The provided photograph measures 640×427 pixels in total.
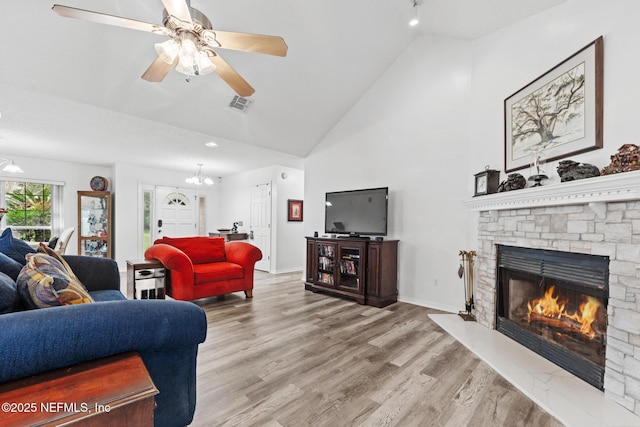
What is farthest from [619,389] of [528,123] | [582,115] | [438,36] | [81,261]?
[81,261]

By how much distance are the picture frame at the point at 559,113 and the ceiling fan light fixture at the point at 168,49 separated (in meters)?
2.83

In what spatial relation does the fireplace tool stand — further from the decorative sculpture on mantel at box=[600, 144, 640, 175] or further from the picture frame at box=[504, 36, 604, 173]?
the decorative sculpture on mantel at box=[600, 144, 640, 175]

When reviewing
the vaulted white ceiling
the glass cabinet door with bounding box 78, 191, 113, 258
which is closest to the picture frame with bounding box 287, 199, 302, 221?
the vaulted white ceiling

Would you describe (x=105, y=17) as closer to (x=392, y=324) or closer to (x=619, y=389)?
(x=392, y=324)

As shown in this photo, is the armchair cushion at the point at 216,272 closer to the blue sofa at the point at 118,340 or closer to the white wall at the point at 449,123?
the white wall at the point at 449,123

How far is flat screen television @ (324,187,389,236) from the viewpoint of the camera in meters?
3.76

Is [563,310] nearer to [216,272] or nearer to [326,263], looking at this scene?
[326,263]

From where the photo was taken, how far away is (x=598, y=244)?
1842mm

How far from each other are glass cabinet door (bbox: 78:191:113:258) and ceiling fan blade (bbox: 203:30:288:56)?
5438mm

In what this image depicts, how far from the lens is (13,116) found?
3.34 meters

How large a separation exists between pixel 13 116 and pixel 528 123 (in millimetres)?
5619

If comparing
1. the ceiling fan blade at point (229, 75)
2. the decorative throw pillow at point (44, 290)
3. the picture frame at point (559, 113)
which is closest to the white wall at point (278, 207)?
the ceiling fan blade at point (229, 75)

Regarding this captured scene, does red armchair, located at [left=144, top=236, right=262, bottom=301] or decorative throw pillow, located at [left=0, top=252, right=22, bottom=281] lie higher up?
decorative throw pillow, located at [left=0, top=252, right=22, bottom=281]

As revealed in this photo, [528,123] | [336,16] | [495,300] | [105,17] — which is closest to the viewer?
[105,17]
